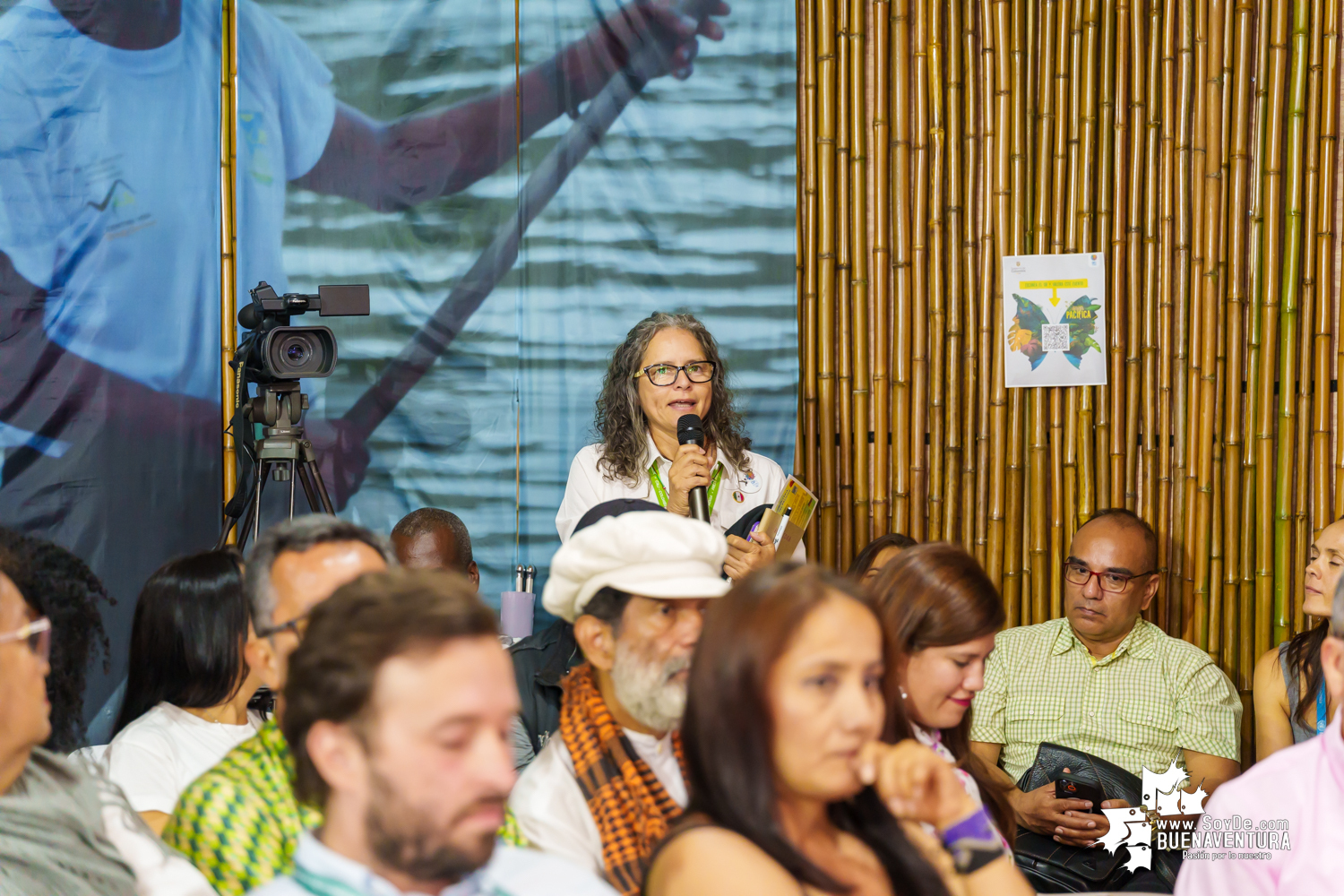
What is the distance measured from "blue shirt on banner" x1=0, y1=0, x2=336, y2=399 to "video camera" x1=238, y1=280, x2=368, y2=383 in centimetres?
54

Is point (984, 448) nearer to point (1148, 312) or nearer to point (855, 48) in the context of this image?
point (1148, 312)

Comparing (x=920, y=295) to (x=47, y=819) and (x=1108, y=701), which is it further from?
(x=47, y=819)

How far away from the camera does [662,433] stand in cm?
377

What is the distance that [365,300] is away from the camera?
3672mm

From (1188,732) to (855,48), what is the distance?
247 cm

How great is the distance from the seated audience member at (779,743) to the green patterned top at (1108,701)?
2.19 metres

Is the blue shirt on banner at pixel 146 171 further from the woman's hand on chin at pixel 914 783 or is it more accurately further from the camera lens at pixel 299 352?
the woman's hand on chin at pixel 914 783

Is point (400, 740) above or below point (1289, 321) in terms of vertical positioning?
below

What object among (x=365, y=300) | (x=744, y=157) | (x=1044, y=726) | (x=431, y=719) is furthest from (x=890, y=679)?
(x=744, y=157)

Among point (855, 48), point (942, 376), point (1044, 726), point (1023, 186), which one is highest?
point (855, 48)

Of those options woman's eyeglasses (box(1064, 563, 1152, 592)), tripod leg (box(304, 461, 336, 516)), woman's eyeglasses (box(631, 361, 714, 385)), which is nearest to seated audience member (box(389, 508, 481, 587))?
tripod leg (box(304, 461, 336, 516))

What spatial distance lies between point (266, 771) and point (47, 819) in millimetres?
270

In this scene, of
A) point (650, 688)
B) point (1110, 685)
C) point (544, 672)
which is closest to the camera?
point (650, 688)

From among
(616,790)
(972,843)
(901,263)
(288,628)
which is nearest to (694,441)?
(901,263)
